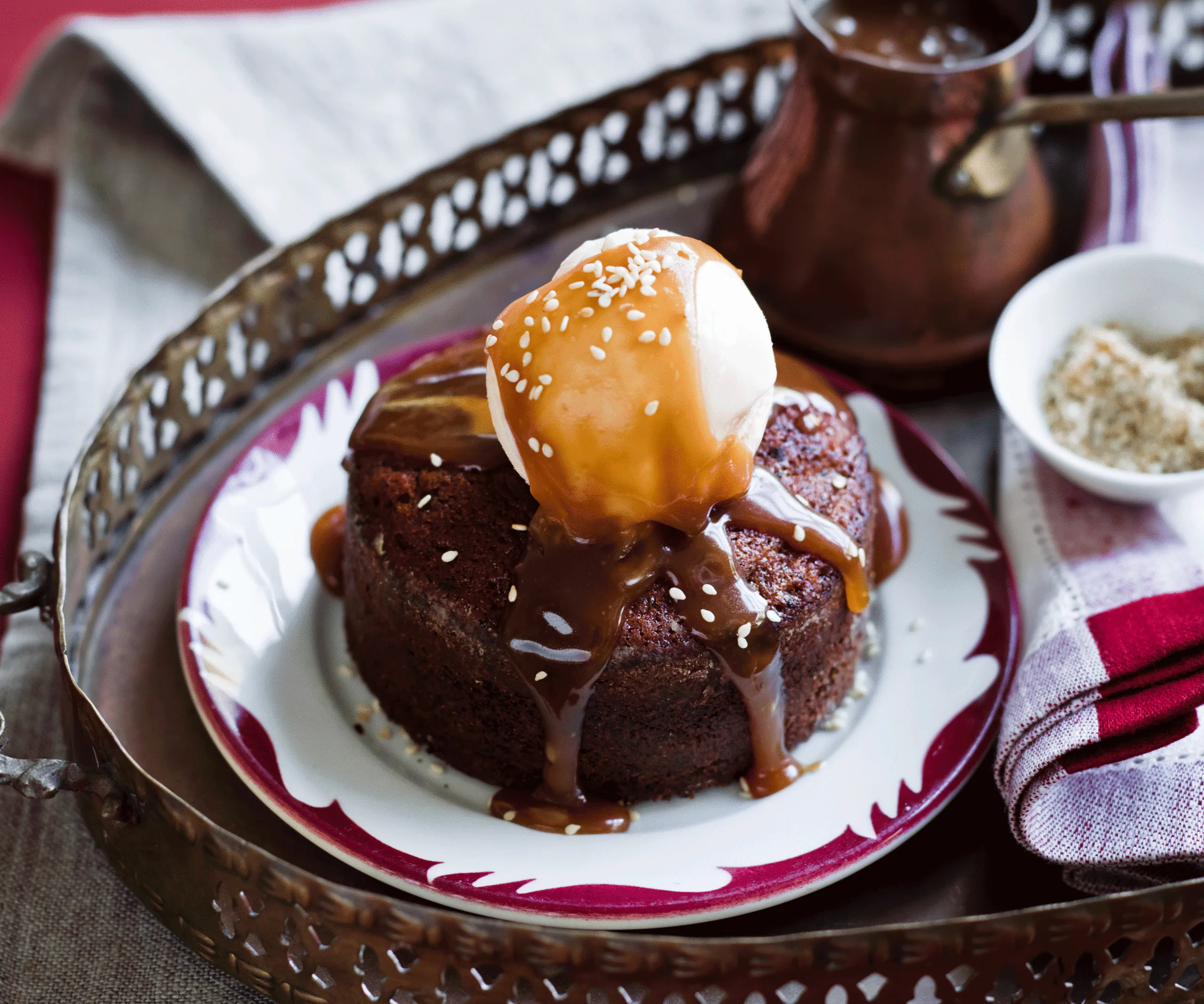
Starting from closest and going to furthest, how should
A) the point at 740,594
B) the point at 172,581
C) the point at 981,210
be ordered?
the point at 740,594 < the point at 172,581 < the point at 981,210

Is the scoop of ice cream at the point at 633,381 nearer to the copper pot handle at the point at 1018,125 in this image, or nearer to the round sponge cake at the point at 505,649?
the round sponge cake at the point at 505,649

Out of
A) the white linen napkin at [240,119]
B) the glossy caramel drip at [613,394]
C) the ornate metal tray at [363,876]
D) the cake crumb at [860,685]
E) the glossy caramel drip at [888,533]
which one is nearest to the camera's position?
the ornate metal tray at [363,876]

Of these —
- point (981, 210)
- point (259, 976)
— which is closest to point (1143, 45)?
point (981, 210)

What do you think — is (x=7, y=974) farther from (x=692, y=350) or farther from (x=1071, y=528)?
(x=1071, y=528)

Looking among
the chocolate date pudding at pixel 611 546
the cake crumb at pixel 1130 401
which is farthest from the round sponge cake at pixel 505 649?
the cake crumb at pixel 1130 401

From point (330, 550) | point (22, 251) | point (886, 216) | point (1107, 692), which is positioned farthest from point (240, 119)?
point (1107, 692)

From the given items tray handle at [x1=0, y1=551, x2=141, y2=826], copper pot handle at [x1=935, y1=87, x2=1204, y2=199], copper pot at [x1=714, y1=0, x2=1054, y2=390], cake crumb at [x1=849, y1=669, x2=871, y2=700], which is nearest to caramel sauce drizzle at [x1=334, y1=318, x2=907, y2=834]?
cake crumb at [x1=849, y1=669, x2=871, y2=700]

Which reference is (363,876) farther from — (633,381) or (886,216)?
(886,216)

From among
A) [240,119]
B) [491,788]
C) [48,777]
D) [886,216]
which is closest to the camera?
[48,777]
